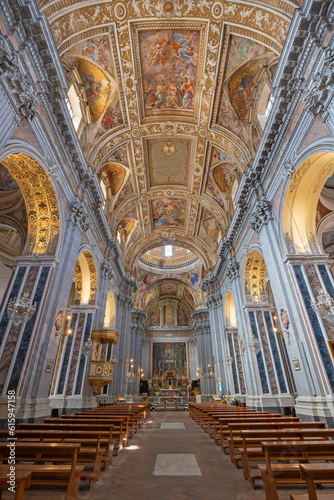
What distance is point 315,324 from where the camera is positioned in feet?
25.7

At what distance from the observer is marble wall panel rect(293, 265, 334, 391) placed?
725 cm

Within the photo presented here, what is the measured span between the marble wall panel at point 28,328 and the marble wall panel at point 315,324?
26.9 feet

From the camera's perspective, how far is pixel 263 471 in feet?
10.4

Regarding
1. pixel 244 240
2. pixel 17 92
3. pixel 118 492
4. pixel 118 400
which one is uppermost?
pixel 244 240

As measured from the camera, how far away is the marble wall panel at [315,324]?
7.25 metres

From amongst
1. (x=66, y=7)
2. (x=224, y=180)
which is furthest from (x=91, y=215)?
(x=224, y=180)

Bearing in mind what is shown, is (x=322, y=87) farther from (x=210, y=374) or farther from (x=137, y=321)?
(x=137, y=321)

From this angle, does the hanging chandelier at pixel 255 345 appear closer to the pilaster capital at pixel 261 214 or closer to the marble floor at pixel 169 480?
the pilaster capital at pixel 261 214

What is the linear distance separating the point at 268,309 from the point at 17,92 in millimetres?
13048

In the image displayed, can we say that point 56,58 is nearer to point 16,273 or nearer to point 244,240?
point 16,273

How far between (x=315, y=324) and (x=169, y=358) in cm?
3139

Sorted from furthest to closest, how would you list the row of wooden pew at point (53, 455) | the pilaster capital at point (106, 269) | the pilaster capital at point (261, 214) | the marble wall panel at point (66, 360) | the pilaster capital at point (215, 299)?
1. the pilaster capital at point (215, 299)
2. the pilaster capital at point (106, 269)
3. the marble wall panel at point (66, 360)
4. the pilaster capital at point (261, 214)
5. the row of wooden pew at point (53, 455)

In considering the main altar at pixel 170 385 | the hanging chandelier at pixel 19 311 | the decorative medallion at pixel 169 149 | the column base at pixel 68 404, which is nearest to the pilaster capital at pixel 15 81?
the hanging chandelier at pixel 19 311

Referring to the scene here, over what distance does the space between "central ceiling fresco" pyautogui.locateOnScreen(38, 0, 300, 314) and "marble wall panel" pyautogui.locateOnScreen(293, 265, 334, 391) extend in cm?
630
